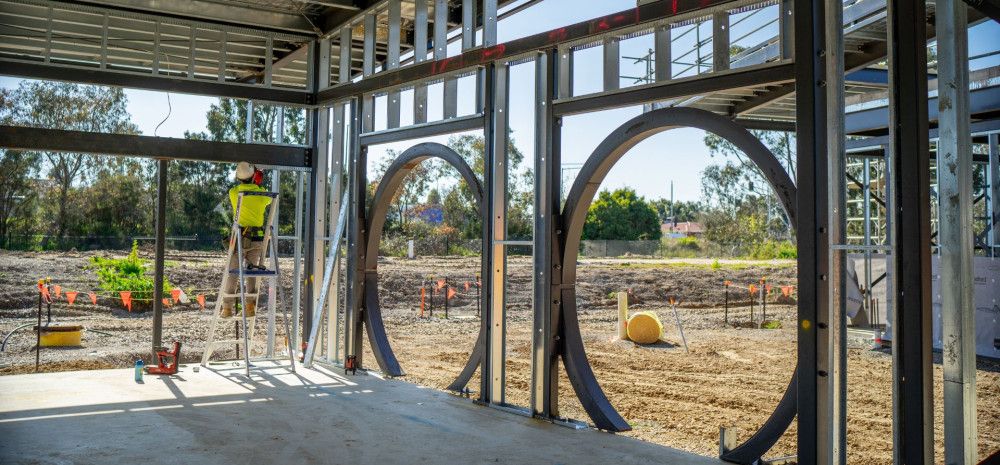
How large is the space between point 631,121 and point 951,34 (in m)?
A: 2.22

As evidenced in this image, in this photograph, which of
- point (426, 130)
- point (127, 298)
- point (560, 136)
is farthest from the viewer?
point (127, 298)

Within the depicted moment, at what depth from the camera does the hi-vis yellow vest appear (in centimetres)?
888

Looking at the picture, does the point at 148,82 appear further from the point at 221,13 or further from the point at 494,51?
the point at 494,51

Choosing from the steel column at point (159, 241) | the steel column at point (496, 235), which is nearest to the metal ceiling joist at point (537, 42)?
the steel column at point (496, 235)

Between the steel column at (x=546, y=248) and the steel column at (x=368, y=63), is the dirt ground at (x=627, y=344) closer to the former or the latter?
the steel column at (x=546, y=248)

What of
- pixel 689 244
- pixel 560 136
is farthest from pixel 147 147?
pixel 689 244

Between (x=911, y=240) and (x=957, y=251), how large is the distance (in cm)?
22

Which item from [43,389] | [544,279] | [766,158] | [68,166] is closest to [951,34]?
A: [766,158]

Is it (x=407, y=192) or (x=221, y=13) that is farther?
(x=407, y=192)

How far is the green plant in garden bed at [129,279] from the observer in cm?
1936

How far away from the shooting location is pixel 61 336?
44.5 feet

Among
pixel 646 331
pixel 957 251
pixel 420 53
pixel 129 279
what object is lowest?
pixel 646 331

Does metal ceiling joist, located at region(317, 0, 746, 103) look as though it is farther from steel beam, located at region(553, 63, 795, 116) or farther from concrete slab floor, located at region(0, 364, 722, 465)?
concrete slab floor, located at region(0, 364, 722, 465)

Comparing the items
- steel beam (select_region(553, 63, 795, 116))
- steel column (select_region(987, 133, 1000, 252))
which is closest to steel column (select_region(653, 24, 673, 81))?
steel beam (select_region(553, 63, 795, 116))
